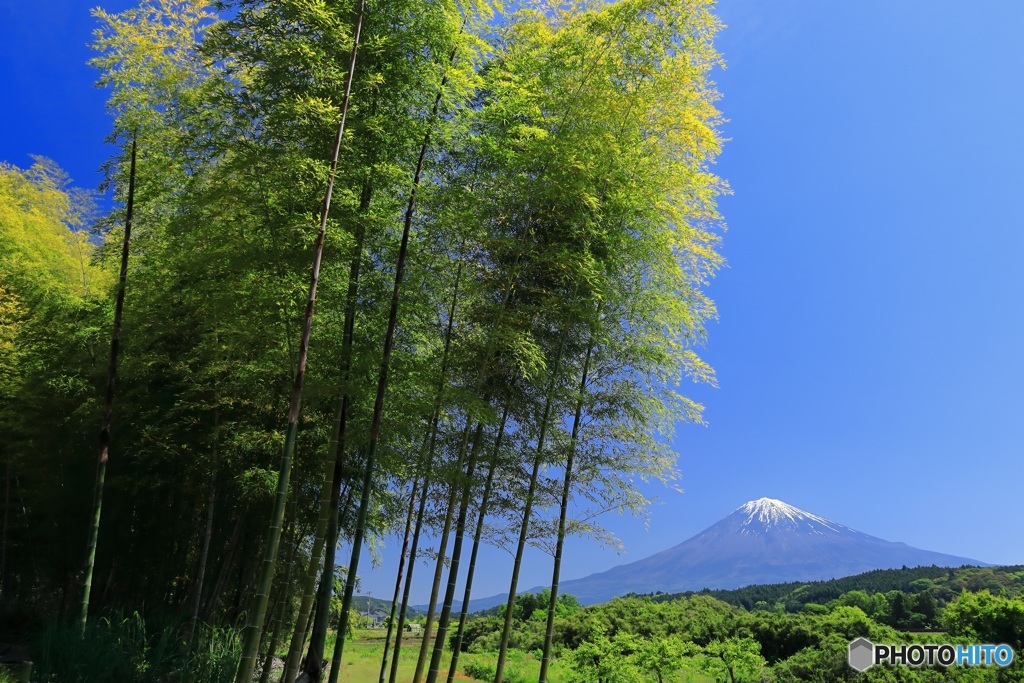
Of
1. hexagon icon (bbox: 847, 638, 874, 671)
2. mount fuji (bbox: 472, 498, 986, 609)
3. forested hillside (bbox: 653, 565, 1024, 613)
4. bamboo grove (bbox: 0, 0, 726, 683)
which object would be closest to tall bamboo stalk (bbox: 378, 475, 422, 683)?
bamboo grove (bbox: 0, 0, 726, 683)

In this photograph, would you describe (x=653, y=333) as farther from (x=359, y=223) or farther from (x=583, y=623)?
(x=583, y=623)

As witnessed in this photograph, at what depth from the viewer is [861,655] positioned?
9.19 meters

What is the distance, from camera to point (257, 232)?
4.74 metres

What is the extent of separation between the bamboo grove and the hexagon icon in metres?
5.35

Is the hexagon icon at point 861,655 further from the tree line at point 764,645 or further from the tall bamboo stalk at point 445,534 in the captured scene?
the tall bamboo stalk at point 445,534

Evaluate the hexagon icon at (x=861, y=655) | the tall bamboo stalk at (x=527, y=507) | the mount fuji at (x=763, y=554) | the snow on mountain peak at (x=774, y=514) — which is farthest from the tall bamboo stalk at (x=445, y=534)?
the snow on mountain peak at (x=774, y=514)

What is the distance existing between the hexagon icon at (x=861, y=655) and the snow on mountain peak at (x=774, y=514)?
10342 centimetres

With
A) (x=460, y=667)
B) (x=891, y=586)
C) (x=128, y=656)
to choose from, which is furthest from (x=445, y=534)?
(x=891, y=586)

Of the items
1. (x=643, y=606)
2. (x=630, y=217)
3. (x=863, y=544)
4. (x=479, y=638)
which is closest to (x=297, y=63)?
(x=630, y=217)

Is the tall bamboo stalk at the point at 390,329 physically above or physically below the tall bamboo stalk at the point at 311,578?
above

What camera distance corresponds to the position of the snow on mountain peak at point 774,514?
346ft

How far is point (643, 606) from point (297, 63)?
14.1 metres

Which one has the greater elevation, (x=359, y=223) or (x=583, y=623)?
(x=359, y=223)

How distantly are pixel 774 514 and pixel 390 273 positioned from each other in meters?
114
